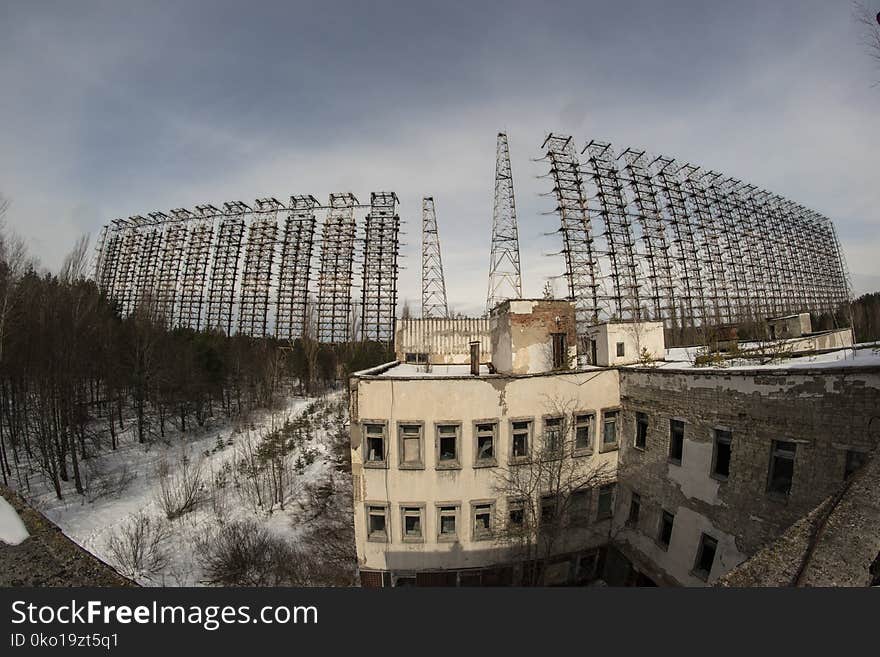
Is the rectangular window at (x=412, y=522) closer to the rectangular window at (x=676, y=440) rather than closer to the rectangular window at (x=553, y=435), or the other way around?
the rectangular window at (x=553, y=435)

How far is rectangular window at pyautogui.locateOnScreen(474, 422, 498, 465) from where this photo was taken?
11.4 metres

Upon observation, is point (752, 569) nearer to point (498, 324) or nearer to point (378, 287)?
point (498, 324)

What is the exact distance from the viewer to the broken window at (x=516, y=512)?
11.8 m

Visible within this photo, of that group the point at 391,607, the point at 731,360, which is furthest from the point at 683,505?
the point at 391,607

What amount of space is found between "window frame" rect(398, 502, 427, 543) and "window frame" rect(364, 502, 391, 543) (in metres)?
0.39

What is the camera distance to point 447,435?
37.0ft

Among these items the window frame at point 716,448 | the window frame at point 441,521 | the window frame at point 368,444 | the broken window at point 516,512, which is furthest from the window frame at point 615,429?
the window frame at point 368,444

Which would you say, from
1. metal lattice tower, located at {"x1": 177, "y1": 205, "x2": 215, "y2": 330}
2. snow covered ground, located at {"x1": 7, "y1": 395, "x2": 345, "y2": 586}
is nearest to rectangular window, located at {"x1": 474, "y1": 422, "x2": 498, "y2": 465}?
snow covered ground, located at {"x1": 7, "y1": 395, "x2": 345, "y2": 586}

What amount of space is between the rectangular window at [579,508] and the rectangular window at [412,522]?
4885 mm

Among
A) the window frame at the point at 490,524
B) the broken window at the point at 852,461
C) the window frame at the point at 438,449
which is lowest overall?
the window frame at the point at 490,524

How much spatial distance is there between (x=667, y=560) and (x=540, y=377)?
592 centimetres

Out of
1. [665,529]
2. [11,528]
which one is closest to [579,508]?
[665,529]

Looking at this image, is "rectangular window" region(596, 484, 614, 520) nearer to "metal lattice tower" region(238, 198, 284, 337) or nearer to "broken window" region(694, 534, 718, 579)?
"broken window" region(694, 534, 718, 579)

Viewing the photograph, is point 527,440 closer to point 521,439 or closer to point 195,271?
point 521,439
